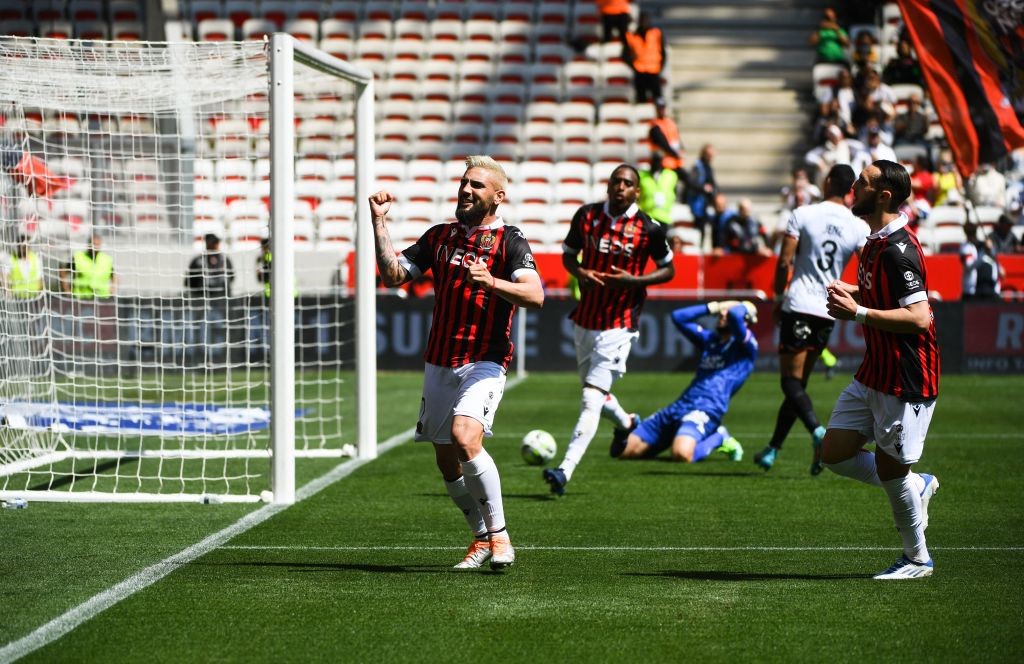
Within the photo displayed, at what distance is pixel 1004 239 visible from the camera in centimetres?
2252

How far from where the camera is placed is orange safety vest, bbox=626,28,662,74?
26375 millimetres

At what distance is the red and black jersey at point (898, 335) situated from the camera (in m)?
6.59

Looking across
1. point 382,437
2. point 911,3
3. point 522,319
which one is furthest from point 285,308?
point 522,319

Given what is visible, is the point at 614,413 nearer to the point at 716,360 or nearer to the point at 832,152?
the point at 716,360

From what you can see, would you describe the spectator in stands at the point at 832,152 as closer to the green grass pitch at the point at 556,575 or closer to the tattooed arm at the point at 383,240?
the green grass pitch at the point at 556,575

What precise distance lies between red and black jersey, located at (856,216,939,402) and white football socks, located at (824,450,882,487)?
436 mm

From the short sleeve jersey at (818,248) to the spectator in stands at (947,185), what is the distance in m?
15.0

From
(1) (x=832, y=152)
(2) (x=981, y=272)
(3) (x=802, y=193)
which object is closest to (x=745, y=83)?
(1) (x=832, y=152)

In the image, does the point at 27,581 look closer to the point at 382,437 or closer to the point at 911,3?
the point at 382,437

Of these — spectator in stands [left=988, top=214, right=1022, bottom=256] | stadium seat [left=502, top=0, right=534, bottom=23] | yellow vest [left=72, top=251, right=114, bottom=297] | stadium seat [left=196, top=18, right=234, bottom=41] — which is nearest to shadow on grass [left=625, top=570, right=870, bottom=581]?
yellow vest [left=72, top=251, right=114, bottom=297]

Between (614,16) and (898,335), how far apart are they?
854 inches

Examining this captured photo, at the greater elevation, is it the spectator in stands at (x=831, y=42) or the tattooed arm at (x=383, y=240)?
the spectator in stands at (x=831, y=42)

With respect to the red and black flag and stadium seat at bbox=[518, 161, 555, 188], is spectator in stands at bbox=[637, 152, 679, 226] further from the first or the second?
the red and black flag

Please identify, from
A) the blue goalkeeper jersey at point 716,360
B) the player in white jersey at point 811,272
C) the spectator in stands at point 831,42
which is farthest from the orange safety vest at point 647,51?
the player in white jersey at point 811,272
